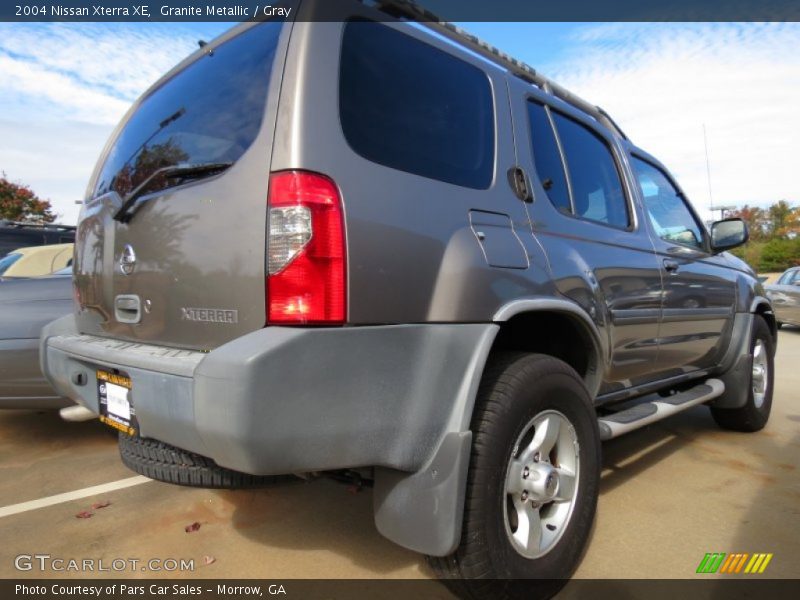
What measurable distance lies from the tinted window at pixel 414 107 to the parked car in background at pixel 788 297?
1161 cm

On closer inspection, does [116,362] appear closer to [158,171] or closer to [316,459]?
[158,171]

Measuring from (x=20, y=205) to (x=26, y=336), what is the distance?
79.7 ft

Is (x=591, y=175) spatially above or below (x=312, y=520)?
above

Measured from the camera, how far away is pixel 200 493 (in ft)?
9.74

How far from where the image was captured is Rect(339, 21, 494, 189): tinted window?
1709 mm

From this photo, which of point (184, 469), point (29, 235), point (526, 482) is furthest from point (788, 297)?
point (29, 235)

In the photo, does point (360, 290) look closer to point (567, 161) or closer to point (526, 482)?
point (526, 482)

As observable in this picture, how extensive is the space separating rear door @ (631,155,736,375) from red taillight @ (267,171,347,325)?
2.27 metres

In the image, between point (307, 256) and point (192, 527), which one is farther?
point (192, 527)

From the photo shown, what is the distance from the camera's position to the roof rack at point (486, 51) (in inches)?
77.6

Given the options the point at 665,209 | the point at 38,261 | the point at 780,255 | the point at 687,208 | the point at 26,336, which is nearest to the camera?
the point at 26,336

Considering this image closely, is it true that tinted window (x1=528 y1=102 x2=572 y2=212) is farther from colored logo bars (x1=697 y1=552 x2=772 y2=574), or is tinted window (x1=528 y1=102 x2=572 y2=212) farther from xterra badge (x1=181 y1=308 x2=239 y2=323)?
colored logo bars (x1=697 y1=552 x2=772 y2=574)

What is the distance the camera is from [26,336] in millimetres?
3490

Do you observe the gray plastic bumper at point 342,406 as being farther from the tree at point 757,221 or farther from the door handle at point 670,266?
the tree at point 757,221
